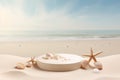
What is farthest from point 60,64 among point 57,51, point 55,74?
point 57,51

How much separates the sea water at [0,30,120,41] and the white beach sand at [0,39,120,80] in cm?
4

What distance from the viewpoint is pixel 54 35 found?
133cm

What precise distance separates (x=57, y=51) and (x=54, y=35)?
0.12 metres

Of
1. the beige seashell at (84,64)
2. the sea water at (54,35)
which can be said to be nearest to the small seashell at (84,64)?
the beige seashell at (84,64)

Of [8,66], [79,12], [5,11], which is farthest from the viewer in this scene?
→ [79,12]

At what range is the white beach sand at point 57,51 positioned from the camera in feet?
2.87

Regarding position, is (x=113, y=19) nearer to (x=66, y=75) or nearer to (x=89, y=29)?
(x=89, y=29)

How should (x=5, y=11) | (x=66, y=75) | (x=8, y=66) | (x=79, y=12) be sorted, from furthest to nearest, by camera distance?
(x=79, y=12) → (x=5, y=11) → (x=8, y=66) → (x=66, y=75)

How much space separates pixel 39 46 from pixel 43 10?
0.25 meters

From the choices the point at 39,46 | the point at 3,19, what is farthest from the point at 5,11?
the point at 39,46

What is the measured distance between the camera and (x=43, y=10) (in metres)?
1.31

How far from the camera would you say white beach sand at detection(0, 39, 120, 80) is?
875mm

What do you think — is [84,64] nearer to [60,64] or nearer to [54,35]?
[60,64]

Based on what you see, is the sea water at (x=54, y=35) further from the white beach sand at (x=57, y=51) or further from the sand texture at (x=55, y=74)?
the sand texture at (x=55, y=74)
